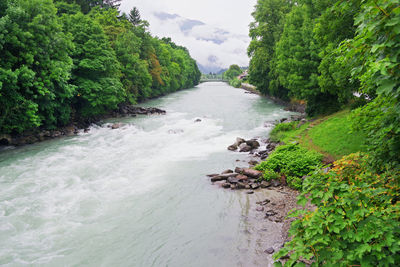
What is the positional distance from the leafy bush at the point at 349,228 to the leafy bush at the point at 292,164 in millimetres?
6443

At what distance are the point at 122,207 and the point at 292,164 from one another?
7710 mm

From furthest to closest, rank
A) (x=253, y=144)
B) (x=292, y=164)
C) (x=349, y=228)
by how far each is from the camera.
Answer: (x=253, y=144) → (x=292, y=164) → (x=349, y=228)

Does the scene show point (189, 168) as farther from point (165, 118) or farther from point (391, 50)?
point (165, 118)

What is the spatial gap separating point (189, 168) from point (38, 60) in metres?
13.2

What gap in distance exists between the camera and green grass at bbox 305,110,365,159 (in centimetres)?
1229

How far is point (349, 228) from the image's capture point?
4176mm

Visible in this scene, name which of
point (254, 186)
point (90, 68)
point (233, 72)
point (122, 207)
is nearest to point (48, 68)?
point (90, 68)

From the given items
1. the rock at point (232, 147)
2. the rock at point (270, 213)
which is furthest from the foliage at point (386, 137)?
the rock at point (232, 147)

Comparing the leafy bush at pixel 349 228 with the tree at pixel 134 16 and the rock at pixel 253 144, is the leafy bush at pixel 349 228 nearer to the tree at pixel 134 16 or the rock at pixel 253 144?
the rock at pixel 253 144

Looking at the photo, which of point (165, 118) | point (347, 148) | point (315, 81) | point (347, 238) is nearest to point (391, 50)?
point (347, 238)

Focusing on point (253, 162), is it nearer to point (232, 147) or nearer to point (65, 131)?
point (232, 147)

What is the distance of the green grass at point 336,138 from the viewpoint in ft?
40.3

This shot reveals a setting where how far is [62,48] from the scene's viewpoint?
1948 cm

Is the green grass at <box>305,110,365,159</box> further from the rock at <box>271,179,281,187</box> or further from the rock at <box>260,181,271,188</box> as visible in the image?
the rock at <box>260,181,271,188</box>
